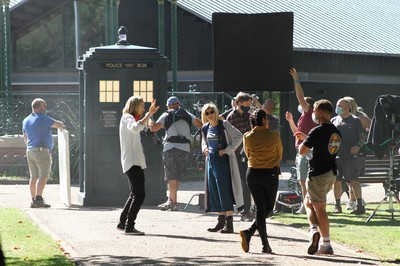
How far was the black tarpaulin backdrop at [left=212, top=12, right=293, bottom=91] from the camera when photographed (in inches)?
571

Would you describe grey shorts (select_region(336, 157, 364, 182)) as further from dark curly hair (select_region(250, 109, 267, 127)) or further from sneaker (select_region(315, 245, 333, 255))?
sneaker (select_region(315, 245, 333, 255))

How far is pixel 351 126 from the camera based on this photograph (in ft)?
53.3

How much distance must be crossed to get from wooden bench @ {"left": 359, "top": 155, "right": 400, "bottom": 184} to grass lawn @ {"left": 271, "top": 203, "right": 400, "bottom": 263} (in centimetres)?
46

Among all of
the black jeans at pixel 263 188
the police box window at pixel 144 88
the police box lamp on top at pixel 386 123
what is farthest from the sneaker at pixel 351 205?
the black jeans at pixel 263 188

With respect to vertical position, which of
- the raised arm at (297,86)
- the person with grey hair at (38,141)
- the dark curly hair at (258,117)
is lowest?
the person with grey hair at (38,141)

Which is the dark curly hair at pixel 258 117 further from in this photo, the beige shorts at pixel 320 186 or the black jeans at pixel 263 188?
the beige shorts at pixel 320 186

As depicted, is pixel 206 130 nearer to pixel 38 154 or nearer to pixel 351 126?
pixel 351 126

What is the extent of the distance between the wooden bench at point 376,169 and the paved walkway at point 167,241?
103 inches

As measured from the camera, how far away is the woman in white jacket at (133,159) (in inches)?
537

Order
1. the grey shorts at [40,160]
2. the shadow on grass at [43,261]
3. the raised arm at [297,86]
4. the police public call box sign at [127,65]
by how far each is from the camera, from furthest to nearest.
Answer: the grey shorts at [40,160], the police public call box sign at [127,65], the raised arm at [297,86], the shadow on grass at [43,261]

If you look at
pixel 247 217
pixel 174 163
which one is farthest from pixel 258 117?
pixel 174 163

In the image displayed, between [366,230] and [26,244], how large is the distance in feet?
14.4

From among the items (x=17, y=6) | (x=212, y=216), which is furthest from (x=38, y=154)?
(x=17, y=6)

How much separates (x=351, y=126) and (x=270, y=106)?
4.37 feet
